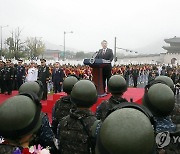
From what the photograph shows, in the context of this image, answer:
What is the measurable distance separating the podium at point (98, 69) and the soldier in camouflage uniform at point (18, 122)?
5.55 m

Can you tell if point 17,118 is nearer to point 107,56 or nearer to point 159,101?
point 159,101

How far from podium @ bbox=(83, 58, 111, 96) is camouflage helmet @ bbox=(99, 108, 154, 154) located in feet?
20.2

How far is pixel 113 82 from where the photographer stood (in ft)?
15.0

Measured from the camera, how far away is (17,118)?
80.0 inches

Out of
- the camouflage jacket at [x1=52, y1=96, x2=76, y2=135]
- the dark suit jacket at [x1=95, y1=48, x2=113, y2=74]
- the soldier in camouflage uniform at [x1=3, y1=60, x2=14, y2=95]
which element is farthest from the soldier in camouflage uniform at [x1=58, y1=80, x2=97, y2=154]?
the soldier in camouflage uniform at [x1=3, y1=60, x2=14, y2=95]

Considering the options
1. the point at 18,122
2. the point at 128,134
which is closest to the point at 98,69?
the point at 18,122

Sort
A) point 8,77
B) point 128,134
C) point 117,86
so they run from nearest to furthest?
point 128,134 → point 117,86 → point 8,77

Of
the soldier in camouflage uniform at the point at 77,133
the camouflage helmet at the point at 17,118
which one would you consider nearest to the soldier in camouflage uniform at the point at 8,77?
the soldier in camouflage uniform at the point at 77,133

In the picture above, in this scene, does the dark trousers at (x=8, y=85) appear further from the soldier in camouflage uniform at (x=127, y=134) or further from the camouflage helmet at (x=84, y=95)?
the soldier in camouflage uniform at (x=127, y=134)

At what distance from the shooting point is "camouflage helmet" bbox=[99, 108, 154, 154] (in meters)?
1.41

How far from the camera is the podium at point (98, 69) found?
7656 mm

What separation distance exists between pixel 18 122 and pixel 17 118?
0.10ft

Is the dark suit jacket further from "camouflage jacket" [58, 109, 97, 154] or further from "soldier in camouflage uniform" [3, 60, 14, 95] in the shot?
"soldier in camouflage uniform" [3, 60, 14, 95]

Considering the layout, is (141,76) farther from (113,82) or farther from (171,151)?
(171,151)
